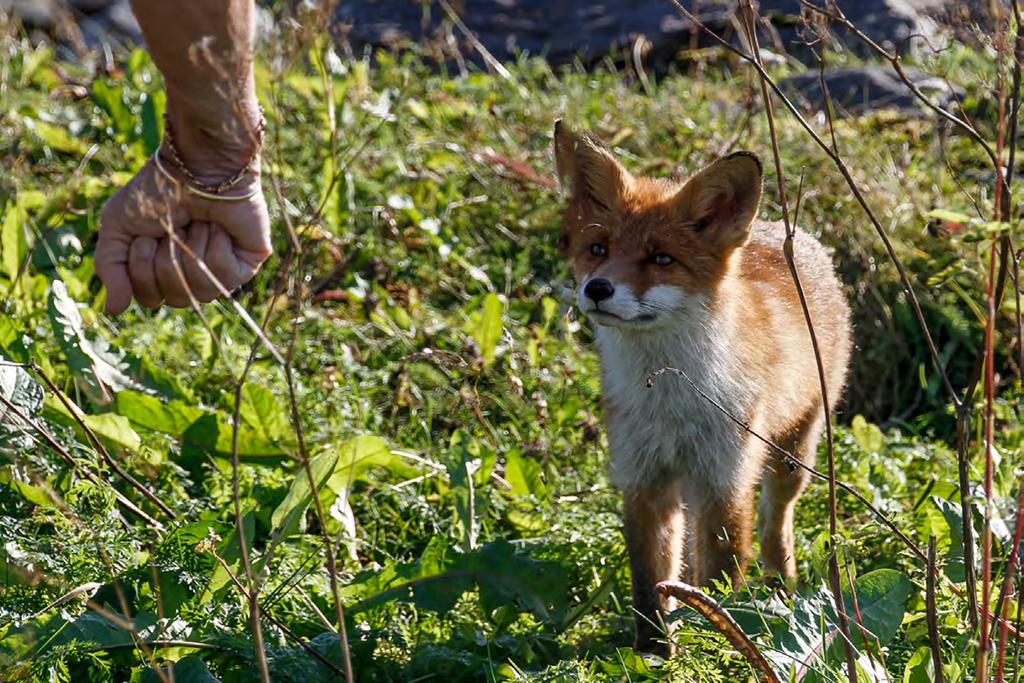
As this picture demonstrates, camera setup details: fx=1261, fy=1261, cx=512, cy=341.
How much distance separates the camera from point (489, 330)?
17.2 feet

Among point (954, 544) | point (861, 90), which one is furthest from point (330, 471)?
point (861, 90)

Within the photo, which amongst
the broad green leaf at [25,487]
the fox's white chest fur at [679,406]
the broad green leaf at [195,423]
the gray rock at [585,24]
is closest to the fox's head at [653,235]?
the fox's white chest fur at [679,406]

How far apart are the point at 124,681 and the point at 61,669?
241 millimetres

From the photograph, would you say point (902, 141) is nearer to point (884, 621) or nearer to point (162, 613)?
point (884, 621)

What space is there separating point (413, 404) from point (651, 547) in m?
1.60

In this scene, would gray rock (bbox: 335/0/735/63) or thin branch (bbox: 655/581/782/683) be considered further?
gray rock (bbox: 335/0/735/63)

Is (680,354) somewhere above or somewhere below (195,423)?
above

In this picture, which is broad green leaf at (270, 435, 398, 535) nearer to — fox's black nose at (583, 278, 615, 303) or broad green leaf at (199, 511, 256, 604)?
broad green leaf at (199, 511, 256, 604)

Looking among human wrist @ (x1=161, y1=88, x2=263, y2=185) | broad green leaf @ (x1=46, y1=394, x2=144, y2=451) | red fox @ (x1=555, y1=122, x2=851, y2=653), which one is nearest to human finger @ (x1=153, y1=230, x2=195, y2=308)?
human wrist @ (x1=161, y1=88, x2=263, y2=185)

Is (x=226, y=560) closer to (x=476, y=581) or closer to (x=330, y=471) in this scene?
(x=330, y=471)

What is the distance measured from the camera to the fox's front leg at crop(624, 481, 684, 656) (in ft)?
12.6

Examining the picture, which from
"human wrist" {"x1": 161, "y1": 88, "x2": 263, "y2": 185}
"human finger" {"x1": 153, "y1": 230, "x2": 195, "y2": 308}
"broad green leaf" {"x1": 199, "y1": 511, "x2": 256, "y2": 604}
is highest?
"human wrist" {"x1": 161, "y1": 88, "x2": 263, "y2": 185}

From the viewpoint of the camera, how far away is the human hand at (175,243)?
3268 mm

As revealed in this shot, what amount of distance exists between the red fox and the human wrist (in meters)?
1.01
